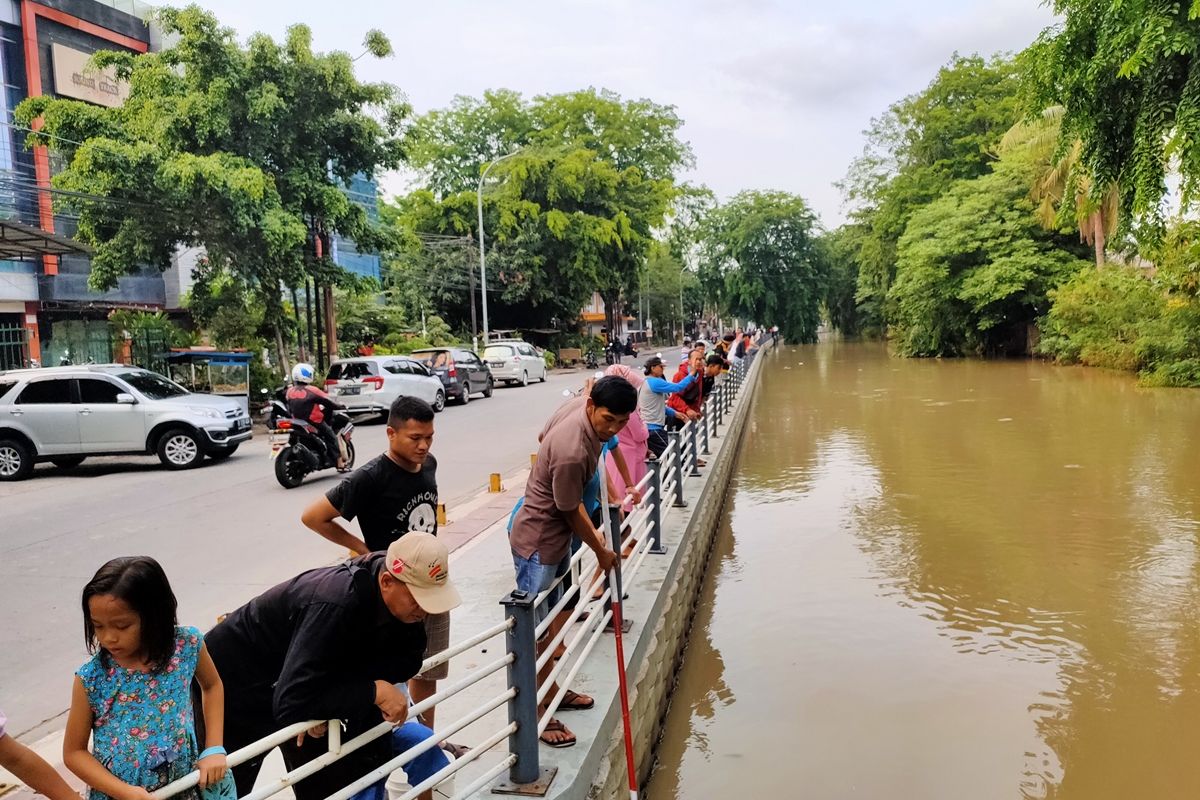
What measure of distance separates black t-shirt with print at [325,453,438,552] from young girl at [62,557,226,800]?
3.78 ft

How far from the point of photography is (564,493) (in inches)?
139

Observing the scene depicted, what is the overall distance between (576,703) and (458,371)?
18.0 m

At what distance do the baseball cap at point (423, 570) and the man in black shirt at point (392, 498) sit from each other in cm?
113

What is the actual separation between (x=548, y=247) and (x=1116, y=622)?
104ft

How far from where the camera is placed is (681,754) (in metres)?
5.04

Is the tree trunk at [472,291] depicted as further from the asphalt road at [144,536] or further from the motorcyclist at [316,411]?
the motorcyclist at [316,411]

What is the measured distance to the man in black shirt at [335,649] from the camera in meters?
2.19

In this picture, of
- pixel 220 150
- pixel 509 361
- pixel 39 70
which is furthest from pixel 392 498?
pixel 39 70

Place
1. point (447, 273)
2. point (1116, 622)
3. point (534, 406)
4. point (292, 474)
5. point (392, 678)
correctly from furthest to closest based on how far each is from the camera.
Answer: point (447, 273)
point (534, 406)
point (292, 474)
point (1116, 622)
point (392, 678)

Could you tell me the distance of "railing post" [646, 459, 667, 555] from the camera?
237 inches

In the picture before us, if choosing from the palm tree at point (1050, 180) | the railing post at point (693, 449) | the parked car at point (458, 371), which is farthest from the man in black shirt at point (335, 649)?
the palm tree at point (1050, 180)

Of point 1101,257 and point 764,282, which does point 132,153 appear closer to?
point 1101,257

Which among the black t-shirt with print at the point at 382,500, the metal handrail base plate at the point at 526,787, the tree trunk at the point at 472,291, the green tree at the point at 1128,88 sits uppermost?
the green tree at the point at 1128,88

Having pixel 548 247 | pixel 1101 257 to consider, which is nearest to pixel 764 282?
pixel 548 247
